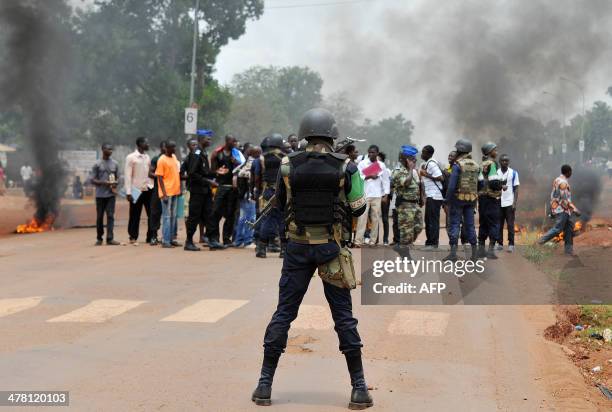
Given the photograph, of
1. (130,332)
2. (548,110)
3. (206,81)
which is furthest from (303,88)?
(130,332)

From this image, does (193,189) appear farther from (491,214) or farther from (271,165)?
(491,214)

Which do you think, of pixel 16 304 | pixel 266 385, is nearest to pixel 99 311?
pixel 16 304

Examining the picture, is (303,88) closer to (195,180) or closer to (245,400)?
(195,180)

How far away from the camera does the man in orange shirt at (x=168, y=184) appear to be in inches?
561

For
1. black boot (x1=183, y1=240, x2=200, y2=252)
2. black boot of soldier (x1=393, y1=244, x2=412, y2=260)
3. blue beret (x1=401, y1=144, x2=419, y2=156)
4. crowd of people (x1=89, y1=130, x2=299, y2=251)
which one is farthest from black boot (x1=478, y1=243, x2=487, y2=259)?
black boot (x1=183, y1=240, x2=200, y2=252)

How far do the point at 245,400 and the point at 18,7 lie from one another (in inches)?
650

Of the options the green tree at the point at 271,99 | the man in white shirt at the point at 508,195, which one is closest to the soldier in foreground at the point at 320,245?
the man in white shirt at the point at 508,195

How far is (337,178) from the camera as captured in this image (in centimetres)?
539

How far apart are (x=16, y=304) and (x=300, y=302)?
4.59 meters

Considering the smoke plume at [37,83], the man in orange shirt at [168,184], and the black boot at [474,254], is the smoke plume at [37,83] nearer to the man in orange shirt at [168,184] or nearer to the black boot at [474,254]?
the man in orange shirt at [168,184]

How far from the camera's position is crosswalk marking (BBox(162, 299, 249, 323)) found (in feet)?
27.1

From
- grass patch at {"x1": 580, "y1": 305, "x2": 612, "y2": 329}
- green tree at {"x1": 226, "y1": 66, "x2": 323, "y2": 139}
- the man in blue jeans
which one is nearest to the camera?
grass patch at {"x1": 580, "y1": 305, "x2": 612, "y2": 329}

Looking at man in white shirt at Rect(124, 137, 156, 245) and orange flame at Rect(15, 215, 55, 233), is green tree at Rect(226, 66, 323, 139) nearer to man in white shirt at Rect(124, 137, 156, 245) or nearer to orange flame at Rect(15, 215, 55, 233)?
orange flame at Rect(15, 215, 55, 233)

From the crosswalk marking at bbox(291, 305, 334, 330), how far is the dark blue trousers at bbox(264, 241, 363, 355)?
98.5 inches
